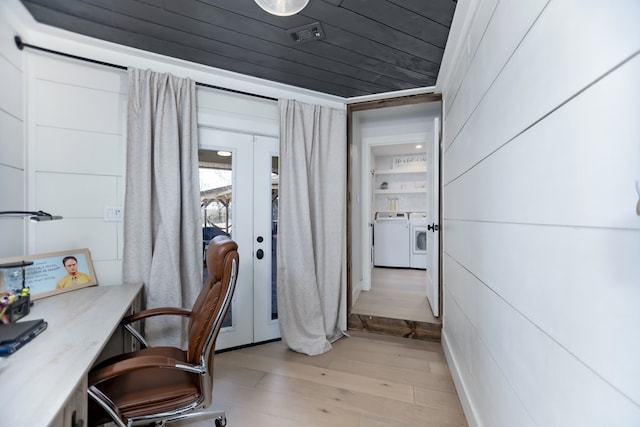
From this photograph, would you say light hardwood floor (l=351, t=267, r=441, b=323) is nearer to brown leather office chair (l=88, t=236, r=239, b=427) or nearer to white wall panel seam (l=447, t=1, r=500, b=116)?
brown leather office chair (l=88, t=236, r=239, b=427)

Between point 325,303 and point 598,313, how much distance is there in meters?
2.25

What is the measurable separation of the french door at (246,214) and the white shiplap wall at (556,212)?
1783 millimetres

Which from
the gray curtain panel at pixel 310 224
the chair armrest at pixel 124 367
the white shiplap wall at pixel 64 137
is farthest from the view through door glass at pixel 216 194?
the chair armrest at pixel 124 367

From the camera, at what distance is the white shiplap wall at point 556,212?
0.52 m

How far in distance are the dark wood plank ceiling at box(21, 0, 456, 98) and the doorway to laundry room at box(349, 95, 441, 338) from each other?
0.75 metres

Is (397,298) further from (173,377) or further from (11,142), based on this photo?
(11,142)

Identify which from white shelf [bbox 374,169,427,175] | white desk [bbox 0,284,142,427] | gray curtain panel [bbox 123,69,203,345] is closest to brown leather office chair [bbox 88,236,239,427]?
white desk [bbox 0,284,142,427]

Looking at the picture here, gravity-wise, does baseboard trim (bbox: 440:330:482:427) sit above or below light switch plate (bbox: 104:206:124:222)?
below

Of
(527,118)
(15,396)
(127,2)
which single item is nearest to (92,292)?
(15,396)

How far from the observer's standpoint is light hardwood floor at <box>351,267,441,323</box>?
9.41 ft

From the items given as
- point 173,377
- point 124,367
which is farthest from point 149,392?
point 124,367

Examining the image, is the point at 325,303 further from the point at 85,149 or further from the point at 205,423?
the point at 85,149

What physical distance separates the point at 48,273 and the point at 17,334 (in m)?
0.80

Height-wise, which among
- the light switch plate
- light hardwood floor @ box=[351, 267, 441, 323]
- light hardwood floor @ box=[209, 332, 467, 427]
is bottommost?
light hardwood floor @ box=[209, 332, 467, 427]
